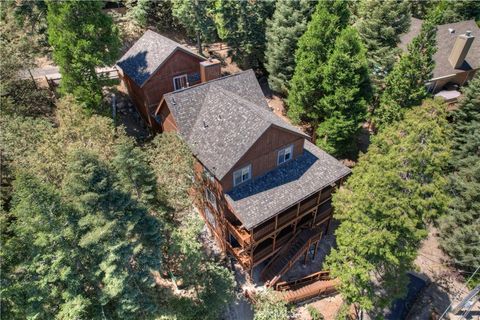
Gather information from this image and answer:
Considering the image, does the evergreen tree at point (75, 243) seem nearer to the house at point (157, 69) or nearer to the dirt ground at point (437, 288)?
the house at point (157, 69)

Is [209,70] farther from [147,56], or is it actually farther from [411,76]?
[411,76]

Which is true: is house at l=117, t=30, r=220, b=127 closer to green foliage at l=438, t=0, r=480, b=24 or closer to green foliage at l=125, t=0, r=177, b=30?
green foliage at l=125, t=0, r=177, b=30

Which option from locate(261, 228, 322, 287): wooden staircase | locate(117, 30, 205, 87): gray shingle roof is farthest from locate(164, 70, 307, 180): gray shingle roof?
locate(261, 228, 322, 287): wooden staircase

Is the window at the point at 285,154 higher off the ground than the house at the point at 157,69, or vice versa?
the house at the point at 157,69

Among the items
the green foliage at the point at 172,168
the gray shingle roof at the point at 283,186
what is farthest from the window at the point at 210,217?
the green foliage at the point at 172,168

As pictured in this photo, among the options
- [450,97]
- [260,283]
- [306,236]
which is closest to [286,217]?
[306,236]

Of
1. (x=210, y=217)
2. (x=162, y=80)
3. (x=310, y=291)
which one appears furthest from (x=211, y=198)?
(x=162, y=80)

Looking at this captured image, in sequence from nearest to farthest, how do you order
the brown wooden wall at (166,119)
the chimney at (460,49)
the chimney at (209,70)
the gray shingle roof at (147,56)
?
the brown wooden wall at (166,119) → the chimney at (209,70) → the gray shingle roof at (147,56) → the chimney at (460,49)
